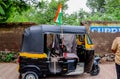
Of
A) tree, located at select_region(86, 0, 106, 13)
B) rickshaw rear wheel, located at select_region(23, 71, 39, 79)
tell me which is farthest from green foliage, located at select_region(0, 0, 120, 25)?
tree, located at select_region(86, 0, 106, 13)

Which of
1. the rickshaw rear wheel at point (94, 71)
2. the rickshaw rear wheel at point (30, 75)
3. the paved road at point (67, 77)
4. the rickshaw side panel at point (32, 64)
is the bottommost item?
the paved road at point (67, 77)

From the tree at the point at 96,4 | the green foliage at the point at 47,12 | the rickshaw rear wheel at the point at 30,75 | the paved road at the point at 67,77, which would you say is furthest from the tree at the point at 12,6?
the tree at the point at 96,4

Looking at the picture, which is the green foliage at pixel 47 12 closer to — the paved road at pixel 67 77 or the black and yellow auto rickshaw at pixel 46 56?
the paved road at pixel 67 77

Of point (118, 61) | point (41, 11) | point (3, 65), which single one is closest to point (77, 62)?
point (118, 61)

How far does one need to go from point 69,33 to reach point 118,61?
2.73 metres

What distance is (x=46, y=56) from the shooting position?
957 cm

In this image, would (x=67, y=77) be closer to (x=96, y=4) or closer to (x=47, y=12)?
(x=47, y=12)

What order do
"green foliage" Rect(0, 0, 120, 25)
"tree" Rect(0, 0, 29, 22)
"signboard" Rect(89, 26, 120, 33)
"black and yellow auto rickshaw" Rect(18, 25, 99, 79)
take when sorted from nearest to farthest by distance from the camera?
1. "black and yellow auto rickshaw" Rect(18, 25, 99, 79)
2. "signboard" Rect(89, 26, 120, 33)
3. "tree" Rect(0, 0, 29, 22)
4. "green foliage" Rect(0, 0, 120, 25)

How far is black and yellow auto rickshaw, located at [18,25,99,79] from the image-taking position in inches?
375

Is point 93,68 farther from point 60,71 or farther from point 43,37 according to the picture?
point 43,37

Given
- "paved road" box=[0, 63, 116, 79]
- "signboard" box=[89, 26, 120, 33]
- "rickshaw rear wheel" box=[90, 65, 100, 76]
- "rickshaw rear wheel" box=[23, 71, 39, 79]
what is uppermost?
"signboard" box=[89, 26, 120, 33]

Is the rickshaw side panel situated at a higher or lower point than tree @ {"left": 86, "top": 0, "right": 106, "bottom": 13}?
lower

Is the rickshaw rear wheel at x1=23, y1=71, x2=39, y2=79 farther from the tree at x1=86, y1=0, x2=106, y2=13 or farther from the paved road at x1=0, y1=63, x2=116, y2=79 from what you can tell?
the tree at x1=86, y1=0, x2=106, y2=13

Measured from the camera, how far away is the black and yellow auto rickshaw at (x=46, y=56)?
31.2ft
